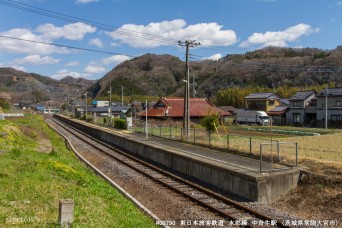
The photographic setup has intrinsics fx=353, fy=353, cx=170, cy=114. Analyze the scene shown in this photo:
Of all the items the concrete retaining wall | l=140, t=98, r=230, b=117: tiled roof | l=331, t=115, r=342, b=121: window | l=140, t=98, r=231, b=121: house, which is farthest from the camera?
l=331, t=115, r=342, b=121: window

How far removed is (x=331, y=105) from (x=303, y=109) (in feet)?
25.1

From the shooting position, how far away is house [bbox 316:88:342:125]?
60.0m

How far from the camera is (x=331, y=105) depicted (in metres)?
61.3

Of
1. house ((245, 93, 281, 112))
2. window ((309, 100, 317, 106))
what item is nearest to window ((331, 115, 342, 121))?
window ((309, 100, 317, 106))

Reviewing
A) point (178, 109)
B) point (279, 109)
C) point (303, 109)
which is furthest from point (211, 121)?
point (279, 109)

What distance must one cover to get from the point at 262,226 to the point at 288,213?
87.6 inches

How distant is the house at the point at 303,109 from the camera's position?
67.5 metres

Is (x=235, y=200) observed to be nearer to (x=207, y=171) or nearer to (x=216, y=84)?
(x=207, y=171)

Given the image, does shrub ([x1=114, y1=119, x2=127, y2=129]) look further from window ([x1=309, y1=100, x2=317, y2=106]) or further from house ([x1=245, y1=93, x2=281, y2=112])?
house ([x1=245, y1=93, x2=281, y2=112])

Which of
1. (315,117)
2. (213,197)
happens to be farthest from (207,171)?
(315,117)

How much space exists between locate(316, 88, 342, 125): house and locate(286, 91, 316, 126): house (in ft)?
8.69

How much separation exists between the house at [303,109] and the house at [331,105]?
2650mm

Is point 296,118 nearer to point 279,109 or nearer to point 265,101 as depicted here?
point 279,109

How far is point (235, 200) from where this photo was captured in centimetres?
1520
